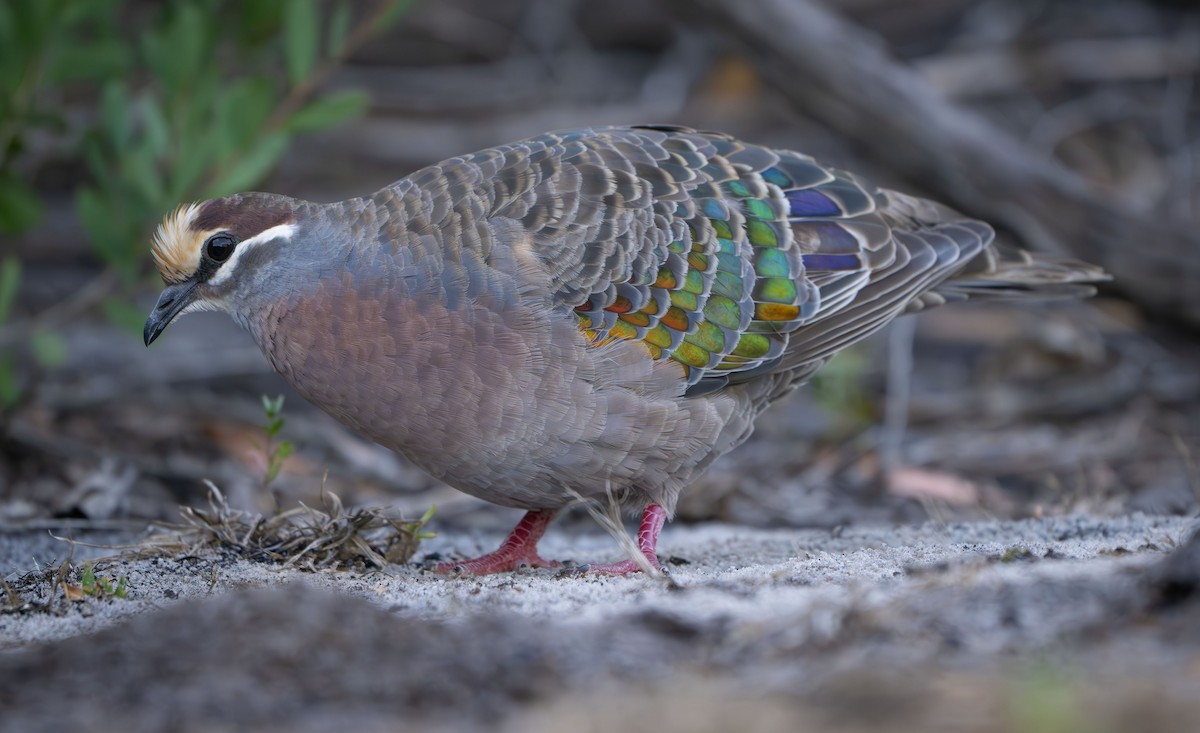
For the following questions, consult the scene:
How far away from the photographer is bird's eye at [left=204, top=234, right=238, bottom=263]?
4.29 meters

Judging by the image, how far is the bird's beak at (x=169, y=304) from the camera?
4348 millimetres

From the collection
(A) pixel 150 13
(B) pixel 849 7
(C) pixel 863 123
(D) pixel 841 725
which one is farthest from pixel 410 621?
(B) pixel 849 7

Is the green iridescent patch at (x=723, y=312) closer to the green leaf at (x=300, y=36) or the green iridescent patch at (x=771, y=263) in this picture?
the green iridescent patch at (x=771, y=263)

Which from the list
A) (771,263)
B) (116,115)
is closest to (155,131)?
(116,115)

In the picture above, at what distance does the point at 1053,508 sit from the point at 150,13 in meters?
6.61

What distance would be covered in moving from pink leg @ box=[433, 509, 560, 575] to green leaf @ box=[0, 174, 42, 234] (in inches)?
107

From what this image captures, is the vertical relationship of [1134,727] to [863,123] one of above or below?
above

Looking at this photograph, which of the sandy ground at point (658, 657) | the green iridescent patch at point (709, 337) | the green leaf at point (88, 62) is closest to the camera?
the sandy ground at point (658, 657)

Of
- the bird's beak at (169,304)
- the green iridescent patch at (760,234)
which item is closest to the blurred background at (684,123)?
the bird's beak at (169,304)

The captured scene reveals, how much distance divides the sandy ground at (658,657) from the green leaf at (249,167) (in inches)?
105

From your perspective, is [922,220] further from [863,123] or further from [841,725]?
[841,725]

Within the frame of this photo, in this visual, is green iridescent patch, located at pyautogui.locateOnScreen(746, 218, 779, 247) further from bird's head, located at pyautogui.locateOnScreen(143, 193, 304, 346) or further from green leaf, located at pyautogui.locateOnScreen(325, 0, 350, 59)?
green leaf, located at pyautogui.locateOnScreen(325, 0, 350, 59)

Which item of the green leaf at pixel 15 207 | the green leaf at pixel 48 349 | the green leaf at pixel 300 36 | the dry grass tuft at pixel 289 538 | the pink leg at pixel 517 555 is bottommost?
the pink leg at pixel 517 555

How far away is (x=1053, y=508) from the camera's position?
5.25 metres
